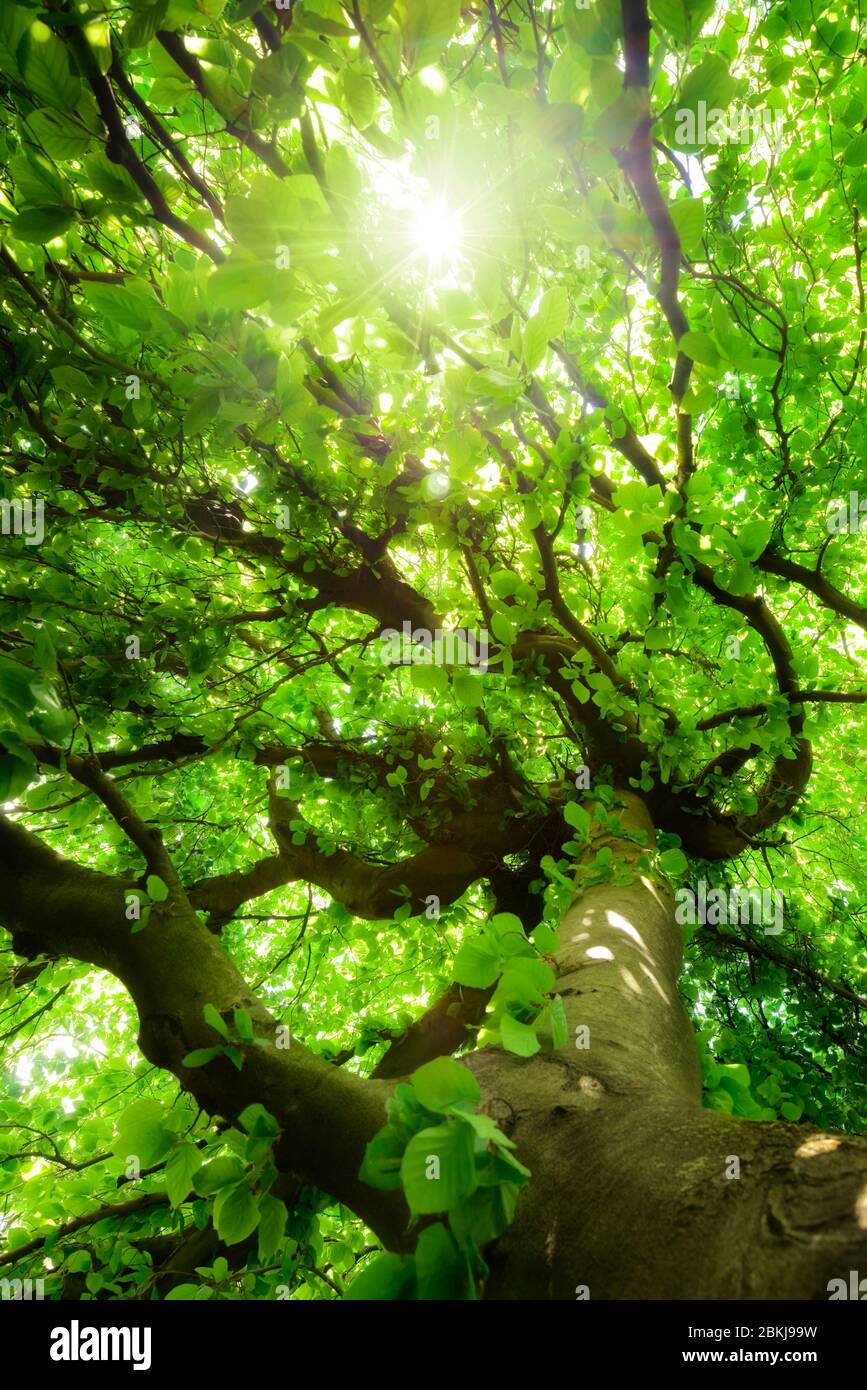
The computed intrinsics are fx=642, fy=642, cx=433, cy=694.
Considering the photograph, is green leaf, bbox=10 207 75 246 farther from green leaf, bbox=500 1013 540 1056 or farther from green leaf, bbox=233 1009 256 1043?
green leaf, bbox=233 1009 256 1043

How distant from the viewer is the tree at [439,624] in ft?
2.93

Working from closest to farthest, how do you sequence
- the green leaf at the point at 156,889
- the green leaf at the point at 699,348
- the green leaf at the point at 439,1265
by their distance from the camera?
the green leaf at the point at 439,1265 → the green leaf at the point at 699,348 → the green leaf at the point at 156,889

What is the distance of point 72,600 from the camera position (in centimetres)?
275

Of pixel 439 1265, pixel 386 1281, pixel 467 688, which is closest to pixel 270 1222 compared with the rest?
pixel 386 1281

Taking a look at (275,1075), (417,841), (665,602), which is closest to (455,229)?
(665,602)

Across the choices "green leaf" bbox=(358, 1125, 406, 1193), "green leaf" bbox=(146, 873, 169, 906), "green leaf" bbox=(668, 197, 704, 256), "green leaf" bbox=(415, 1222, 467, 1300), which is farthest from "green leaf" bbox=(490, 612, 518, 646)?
"green leaf" bbox=(415, 1222, 467, 1300)

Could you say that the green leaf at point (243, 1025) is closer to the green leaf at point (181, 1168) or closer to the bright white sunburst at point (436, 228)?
the green leaf at point (181, 1168)

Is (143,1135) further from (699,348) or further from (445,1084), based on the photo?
(699,348)

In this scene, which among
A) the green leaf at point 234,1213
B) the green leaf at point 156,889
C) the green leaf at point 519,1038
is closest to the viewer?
the green leaf at point 519,1038


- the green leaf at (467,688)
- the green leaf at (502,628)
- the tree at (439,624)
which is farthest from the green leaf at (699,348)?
the green leaf at (502,628)

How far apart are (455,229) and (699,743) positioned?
2975mm

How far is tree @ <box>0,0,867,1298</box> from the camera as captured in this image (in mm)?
892

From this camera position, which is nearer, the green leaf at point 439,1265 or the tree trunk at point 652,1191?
the tree trunk at point 652,1191

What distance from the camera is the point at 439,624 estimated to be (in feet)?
12.4
